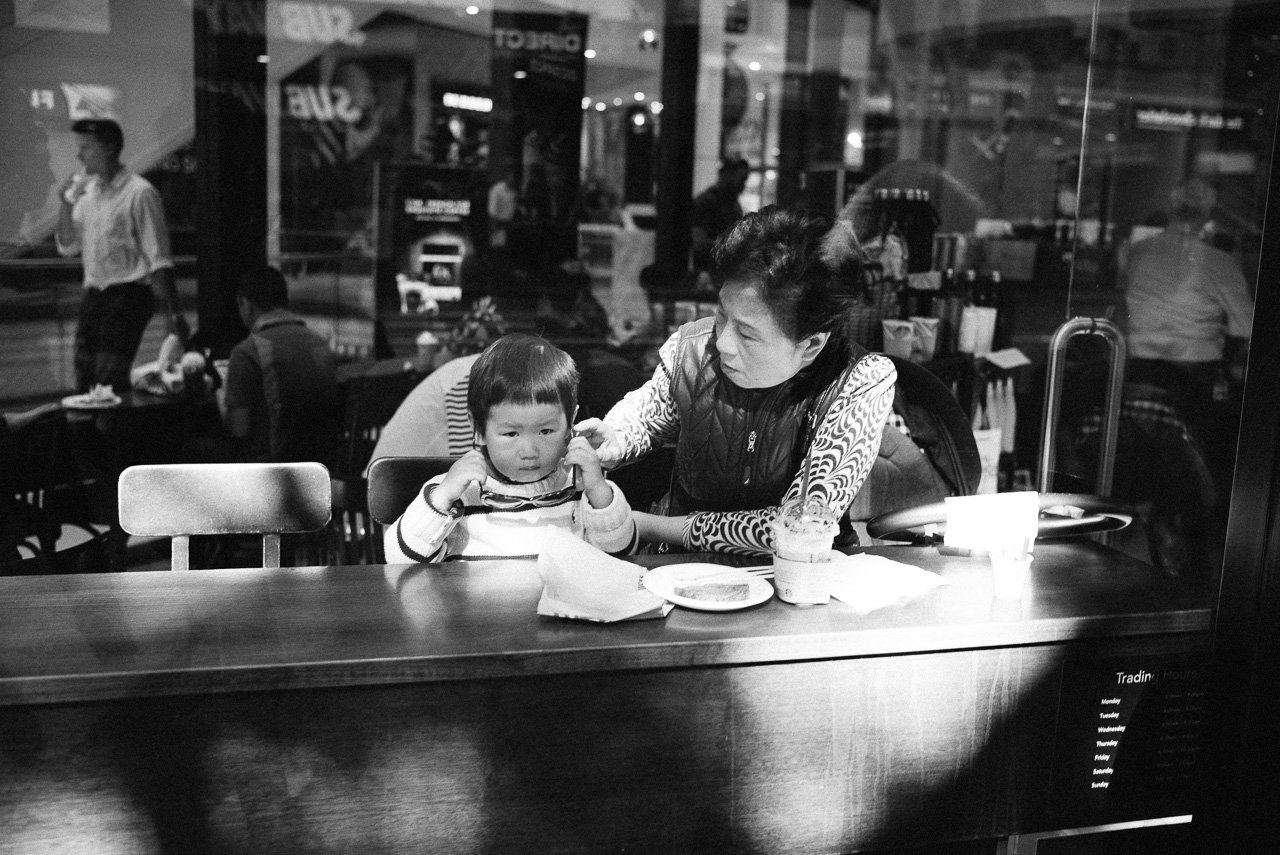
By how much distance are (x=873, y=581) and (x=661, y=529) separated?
2.10ft

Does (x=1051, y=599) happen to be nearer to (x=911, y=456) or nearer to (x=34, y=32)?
(x=911, y=456)

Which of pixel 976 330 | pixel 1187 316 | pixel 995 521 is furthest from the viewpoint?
pixel 976 330

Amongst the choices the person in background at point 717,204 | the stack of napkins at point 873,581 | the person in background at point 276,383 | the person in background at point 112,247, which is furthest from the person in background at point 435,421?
the person in background at point 717,204

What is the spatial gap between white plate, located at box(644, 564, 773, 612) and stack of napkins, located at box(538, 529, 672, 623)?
49 mm

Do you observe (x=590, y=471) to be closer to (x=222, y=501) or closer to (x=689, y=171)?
(x=222, y=501)

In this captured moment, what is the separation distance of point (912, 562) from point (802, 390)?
1.45 ft

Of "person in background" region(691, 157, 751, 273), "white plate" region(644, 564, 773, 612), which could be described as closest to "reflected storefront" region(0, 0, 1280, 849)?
"person in background" region(691, 157, 751, 273)

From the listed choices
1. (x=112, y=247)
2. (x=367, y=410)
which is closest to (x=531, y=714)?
(x=367, y=410)

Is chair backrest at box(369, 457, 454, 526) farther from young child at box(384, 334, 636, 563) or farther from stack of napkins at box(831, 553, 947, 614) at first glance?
stack of napkins at box(831, 553, 947, 614)

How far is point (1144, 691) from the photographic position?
6.24 feet

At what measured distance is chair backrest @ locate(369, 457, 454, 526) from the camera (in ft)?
8.07

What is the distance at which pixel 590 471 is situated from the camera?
2133 mm

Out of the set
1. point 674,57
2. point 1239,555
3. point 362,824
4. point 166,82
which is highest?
point 674,57

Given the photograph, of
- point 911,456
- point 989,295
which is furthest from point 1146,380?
point 911,456
